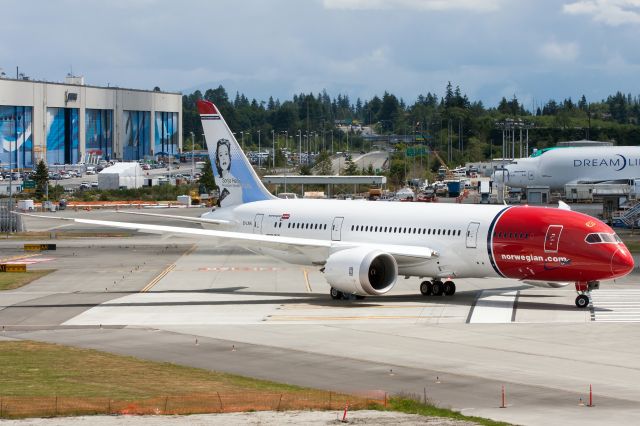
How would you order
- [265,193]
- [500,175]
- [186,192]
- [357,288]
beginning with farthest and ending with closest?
1. [186,192]
2. [500,175]
3. [265,193]
4. [357,288]

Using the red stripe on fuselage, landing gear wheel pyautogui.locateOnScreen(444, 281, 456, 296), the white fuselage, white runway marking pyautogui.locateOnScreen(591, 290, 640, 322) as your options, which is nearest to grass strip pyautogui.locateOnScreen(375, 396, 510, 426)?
white runway marking pyautogui.locateOnScreen(591, 290, 640, 322)

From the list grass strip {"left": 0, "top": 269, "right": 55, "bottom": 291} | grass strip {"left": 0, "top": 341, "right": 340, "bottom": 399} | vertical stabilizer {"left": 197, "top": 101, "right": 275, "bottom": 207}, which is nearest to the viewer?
grass strip {"left": 0, "top": 341, "right": 340, "bottom": 399}

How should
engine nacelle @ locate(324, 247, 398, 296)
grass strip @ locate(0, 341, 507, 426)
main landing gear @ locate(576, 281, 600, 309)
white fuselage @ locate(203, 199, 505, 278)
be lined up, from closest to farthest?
grass strip @ locate(0, 341, 507, 426) → main landing gear @ locate(576, 281, 600, 309) → engine nacelle @ locate(324, 247, 398, 296) → white fuselage @ locate(203, 199, 505, 278)

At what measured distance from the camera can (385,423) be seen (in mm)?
25672

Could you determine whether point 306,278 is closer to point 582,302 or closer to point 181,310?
point 181,310

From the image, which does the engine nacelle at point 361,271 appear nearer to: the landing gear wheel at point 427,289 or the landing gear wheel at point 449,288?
the landing gear wheel at point 427,289

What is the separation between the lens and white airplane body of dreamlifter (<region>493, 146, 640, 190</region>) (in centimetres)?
12606

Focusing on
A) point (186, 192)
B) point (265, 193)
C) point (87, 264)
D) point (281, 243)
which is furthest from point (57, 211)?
point (281, 243)

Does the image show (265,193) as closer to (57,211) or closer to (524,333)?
(524,333)

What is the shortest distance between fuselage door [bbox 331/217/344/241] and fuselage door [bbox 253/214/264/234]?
538 cm

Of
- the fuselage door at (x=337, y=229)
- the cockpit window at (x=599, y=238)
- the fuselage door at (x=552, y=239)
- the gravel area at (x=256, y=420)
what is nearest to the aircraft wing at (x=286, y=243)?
the fuselage door at (x=337, y=229)

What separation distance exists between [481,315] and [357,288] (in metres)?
6.14

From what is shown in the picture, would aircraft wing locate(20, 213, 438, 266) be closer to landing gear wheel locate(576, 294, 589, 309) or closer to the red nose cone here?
landing gear wheel locate(576, 294, 589, 309)

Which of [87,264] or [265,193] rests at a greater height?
[265,193]
